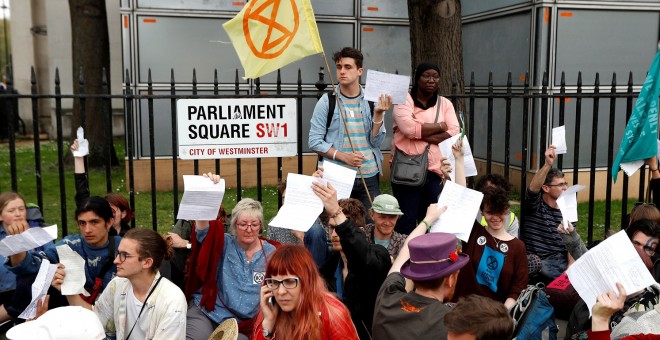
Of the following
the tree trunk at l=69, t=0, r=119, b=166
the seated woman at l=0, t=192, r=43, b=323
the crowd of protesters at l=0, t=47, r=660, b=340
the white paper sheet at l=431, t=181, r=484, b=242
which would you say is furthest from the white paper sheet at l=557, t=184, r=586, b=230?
the tree trunk at l=69, t=0, r=119, b=166

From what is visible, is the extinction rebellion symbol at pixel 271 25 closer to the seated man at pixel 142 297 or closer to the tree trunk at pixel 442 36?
the seated man at pixel 142 297

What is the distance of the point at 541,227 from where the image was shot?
5.52 meters

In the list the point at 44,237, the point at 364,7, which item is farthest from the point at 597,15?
the point at 44,237

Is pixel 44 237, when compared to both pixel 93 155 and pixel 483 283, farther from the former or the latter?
pixel 93 155

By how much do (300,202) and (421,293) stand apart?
4.27 ft

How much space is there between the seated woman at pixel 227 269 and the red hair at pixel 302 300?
4.45 ft

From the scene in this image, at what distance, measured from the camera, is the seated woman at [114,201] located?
522 cm

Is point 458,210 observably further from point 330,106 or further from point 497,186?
point 330,106

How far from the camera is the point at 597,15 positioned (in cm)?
1004

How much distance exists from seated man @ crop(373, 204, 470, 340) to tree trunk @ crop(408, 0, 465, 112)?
440 centimetres

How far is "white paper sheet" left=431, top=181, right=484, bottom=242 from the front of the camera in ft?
14.0

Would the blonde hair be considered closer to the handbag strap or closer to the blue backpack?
the handbag strap

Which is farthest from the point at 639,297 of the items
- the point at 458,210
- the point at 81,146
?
the point at 81,146

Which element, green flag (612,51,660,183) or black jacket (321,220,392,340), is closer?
black jacket (321,220,392,340)
